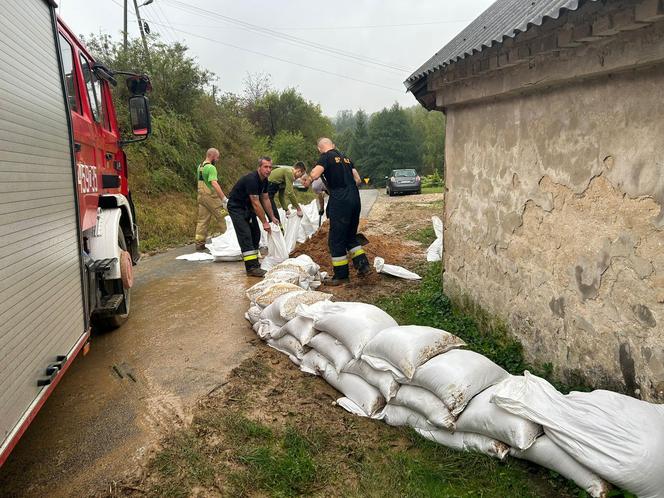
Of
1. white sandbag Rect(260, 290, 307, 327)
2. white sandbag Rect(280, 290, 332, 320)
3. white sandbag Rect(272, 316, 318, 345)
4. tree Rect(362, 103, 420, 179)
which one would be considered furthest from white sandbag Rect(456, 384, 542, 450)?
tree Rect(362, 103, 420, 179)

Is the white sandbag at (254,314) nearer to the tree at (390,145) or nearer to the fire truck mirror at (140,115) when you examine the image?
the fire truck mirror at (140,115)

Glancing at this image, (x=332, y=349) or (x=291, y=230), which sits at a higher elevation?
(x=291, y=230)

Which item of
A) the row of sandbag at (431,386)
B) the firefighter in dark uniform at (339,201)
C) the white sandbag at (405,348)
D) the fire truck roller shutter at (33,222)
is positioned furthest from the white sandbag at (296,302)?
the firefighter in dark uniform at (339,201)

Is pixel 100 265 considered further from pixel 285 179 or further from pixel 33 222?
pixel 285 179

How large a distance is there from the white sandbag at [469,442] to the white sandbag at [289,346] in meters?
1.22

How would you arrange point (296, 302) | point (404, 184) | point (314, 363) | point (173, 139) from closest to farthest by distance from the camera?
point (314, 363), point (296, 302), point (173, 139), point (404, 184)

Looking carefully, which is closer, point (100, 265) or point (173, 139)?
point (100, 265)

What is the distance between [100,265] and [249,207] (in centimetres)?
321

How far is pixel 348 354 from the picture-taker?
3246 mm

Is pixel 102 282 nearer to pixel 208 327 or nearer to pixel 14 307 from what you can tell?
pixel 208 327

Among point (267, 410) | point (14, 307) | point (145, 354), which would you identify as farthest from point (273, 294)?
point (14, 307)

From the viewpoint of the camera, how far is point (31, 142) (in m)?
2.28

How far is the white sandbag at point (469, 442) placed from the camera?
2348mm

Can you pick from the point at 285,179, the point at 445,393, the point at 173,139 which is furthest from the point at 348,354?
→ the point at 173,139
